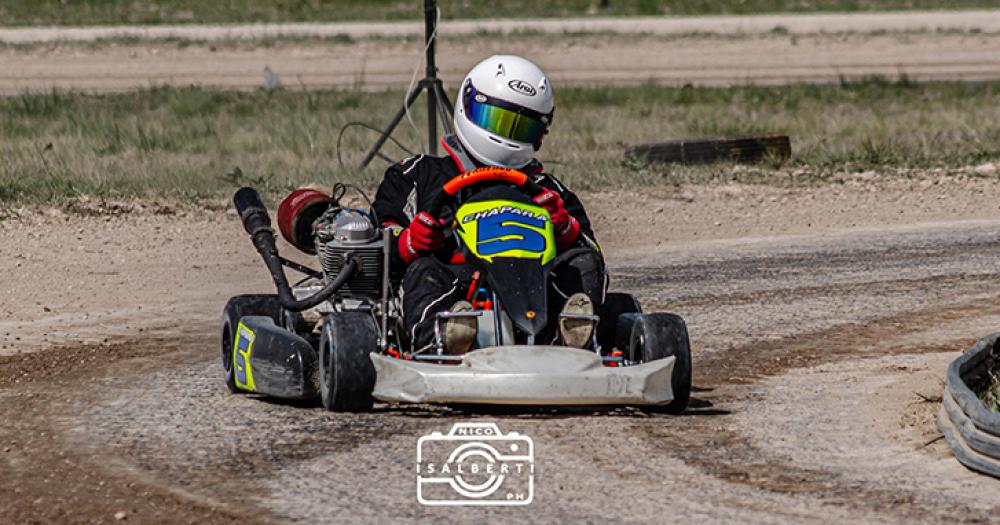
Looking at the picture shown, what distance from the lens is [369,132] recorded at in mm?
19359

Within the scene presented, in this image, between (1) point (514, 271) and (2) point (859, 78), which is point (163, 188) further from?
(2) point (859, 78)

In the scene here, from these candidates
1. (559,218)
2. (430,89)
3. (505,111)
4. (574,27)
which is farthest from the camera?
(574,27)

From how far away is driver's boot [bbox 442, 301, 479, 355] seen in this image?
707 cm

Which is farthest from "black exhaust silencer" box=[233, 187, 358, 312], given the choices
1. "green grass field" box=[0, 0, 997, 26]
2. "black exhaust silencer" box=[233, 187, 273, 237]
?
"green grass field" box=[0, 0, 997, 26]

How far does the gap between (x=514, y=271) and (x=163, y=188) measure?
858cm

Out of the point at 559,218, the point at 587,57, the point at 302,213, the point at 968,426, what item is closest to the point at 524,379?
the point at 559,218

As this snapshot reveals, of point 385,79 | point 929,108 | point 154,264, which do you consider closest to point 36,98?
point 385,79

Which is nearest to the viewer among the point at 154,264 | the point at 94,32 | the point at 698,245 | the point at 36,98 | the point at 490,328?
the point at 490,328

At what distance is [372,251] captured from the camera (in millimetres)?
7828

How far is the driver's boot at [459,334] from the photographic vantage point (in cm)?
707

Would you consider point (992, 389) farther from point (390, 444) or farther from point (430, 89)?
point (430, 89)

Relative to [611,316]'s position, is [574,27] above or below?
below

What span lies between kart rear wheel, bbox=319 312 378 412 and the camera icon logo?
1.43 feet

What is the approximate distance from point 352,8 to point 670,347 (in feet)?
111
